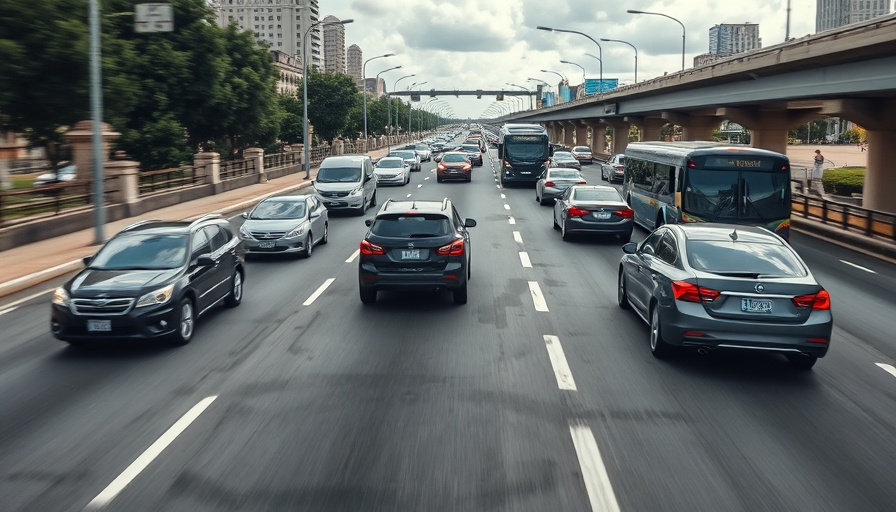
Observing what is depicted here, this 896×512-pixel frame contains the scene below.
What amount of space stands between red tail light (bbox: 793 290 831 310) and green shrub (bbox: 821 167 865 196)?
3816cm

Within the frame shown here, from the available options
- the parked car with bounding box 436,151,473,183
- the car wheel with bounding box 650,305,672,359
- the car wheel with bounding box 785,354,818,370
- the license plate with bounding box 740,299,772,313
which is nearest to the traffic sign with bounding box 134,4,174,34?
the car wheel with bounding box 650,305,672,359

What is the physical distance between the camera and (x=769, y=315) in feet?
31.1

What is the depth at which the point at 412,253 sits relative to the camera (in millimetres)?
13211

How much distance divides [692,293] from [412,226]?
505cm

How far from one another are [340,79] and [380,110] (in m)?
47.4

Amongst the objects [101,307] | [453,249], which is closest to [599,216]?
[453,249]

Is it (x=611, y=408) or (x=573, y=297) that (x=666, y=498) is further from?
(x=573, y=297)

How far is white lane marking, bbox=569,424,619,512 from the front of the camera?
6.21 meters

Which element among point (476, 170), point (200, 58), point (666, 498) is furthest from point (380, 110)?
point (666, 498)

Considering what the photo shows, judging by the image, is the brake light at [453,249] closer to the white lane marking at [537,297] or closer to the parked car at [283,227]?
the white lane marking at [537,297]

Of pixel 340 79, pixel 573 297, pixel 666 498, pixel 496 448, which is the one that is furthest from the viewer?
pixel 340 79

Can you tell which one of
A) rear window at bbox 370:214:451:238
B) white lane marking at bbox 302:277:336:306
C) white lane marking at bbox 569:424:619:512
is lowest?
white lane marking at bbox 569:424:619:512

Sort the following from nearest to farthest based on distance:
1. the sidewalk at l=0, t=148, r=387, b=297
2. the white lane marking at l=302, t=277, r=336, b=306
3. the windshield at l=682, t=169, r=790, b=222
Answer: the white lane marking at l=302, t=277, r=336, b=306, the sidewalk at l=0, t=148, r=387, b=297, the windshield at l=682, t=169, r=790, b=222

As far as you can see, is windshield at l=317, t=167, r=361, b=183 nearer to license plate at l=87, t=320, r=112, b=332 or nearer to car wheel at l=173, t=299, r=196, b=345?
car wheel at l=173, t=299, r=196, b=345
